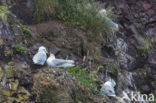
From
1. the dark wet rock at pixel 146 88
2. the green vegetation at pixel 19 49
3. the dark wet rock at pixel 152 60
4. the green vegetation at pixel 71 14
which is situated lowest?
the dark wet rock at pixel 146 88

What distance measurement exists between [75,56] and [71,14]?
4.01 feet

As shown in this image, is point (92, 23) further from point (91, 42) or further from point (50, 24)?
point (50, 24)

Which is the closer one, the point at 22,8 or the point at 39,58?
the point at 39,58

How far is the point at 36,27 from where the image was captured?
567 cm

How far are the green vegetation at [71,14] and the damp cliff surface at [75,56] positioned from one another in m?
0.16

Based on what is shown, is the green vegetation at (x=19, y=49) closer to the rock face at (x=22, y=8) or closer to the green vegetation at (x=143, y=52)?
the rock face at (x=22, y=8)

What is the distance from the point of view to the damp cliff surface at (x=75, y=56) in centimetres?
373

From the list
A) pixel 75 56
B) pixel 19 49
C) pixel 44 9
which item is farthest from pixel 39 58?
pixel 44 9

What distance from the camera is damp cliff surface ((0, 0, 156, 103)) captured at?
3730 millimetres

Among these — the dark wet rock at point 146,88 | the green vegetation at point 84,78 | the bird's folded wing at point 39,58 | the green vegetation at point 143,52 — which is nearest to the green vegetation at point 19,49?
the bird's folded wing at point 39,58

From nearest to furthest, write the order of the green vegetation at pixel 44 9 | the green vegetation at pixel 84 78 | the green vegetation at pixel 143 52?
the green vegetation at pixel 84 78
the green vegetation at pixel 44 9
the green vegetation at pixel 143 52

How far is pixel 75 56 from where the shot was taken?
5379 mm

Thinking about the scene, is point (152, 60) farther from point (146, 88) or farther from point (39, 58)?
point (39, 58)

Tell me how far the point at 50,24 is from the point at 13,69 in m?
2.24
